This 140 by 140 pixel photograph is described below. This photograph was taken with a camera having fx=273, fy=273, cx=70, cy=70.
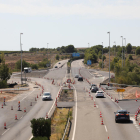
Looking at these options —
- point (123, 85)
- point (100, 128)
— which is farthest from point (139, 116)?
→ point (123, 85)

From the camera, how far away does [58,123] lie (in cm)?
2695

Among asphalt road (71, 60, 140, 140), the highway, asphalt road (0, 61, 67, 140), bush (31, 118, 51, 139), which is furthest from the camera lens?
asphalt road (0, 61, 67, 140)

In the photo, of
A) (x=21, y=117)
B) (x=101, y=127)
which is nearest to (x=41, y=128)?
(x=101, y=127)

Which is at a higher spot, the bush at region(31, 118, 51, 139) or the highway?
the bush at region(31, 118, 51, 139)

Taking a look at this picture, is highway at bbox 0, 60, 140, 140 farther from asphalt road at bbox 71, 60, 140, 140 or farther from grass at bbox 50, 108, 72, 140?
grass at bbox 50, 108, 72, 140

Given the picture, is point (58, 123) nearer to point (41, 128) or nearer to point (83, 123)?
point (83, 123)

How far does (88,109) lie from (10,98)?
1711 centimetres

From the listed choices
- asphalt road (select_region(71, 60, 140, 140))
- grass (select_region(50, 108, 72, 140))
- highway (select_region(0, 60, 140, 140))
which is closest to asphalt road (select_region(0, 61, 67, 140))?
highway (select_region(0, 60, 140, 140))

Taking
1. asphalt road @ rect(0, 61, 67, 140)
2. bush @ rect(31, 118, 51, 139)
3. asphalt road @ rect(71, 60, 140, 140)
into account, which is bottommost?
asphalt road @ rect(0, 61, 67, 140)

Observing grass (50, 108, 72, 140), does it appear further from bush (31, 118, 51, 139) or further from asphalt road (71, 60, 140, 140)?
bush (31, 118, 51, 139)

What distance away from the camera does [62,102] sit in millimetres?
41281

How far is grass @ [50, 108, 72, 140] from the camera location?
22.3m

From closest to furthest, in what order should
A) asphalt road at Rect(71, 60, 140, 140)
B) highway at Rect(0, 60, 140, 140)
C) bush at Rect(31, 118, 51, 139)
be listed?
bush at Rect(31, 118, 51, 139) < asphalt road at Rect(71, 60, 140, 140) < highway at Rect(0, 60, 140, 140)

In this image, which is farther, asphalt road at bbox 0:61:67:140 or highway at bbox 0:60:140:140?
asphalt road at bbox 0:61:67:140
